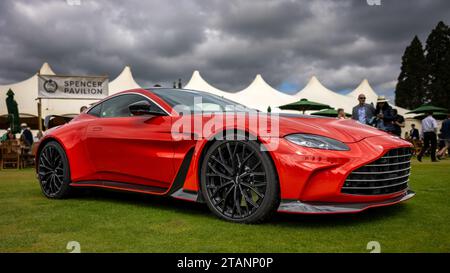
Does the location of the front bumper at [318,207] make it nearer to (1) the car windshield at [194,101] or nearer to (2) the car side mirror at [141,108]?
(1) the car windshield at [194,101]

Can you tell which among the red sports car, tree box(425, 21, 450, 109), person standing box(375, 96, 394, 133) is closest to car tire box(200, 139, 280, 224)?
the red sports car

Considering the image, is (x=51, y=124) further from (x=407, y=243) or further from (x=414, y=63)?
(x=414, y=63)

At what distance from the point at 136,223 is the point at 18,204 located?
6.36 feet

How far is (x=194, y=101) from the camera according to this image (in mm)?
4398

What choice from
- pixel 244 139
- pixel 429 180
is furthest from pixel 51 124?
pixel 429 180

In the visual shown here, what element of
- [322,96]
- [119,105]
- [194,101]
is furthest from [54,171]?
[322,96]

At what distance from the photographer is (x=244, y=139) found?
3.45 meters

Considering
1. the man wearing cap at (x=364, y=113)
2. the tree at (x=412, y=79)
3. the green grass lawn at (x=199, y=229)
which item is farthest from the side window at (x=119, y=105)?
the tree at (x=412, y=79)

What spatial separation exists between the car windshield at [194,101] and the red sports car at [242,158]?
0.01 meters

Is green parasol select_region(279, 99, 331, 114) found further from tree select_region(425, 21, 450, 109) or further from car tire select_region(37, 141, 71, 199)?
tree select_region(425, 21, 450, 109)

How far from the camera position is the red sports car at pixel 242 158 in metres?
3.18

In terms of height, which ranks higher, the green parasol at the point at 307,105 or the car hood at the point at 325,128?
the green parasol at the point at 307,105

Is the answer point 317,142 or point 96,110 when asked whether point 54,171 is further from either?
point 317,142

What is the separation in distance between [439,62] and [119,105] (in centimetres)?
4831
